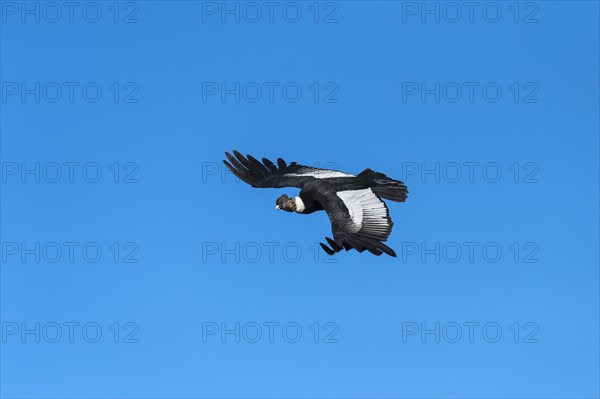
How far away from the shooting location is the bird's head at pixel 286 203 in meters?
40.9

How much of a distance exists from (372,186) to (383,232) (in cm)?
393

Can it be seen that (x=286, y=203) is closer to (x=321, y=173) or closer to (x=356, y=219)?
(x=321, y=173)

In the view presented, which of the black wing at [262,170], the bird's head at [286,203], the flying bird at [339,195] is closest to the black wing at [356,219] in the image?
the flying bird at [339,195]

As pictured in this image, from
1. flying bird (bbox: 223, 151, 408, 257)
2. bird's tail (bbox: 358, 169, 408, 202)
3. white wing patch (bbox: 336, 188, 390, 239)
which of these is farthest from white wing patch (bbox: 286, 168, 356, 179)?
white wing patch (bbox: 336, 188, 390, 239)

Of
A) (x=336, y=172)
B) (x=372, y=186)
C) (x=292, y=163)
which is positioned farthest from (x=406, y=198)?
(x=292, y=163)

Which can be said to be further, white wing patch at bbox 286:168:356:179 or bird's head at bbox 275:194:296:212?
white wing patch at bbox 286:168:356:179

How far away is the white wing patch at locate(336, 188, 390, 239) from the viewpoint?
36.6m

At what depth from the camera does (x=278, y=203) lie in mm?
41312

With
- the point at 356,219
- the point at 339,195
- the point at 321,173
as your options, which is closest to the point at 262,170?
the point at 321,173

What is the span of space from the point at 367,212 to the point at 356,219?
66 cm

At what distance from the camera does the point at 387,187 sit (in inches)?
1569

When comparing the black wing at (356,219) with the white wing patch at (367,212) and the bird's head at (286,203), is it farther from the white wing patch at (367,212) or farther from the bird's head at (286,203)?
the bird's head at (286,203)

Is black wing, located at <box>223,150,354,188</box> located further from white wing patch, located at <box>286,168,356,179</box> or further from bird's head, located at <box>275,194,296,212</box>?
bird's head, located at <box>275,194,296,212</box>

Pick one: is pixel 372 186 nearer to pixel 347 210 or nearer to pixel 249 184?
pixel 347 210
